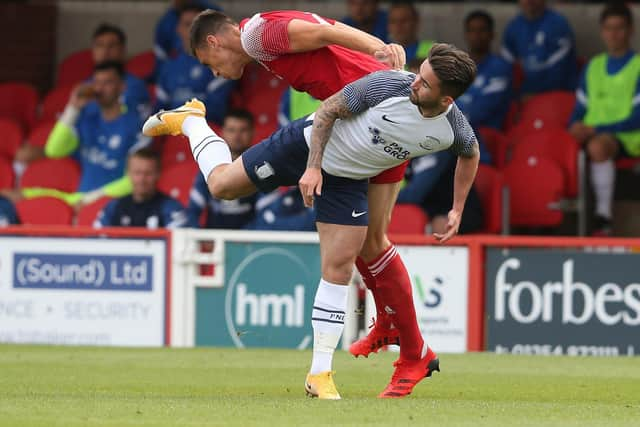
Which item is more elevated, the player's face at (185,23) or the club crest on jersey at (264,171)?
the player's face at (185,23)

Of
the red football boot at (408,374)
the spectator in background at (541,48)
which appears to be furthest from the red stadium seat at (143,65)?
the red football boot at (408,374)

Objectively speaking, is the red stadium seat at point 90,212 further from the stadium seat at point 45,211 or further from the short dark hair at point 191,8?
the short dark hair at point 191,8

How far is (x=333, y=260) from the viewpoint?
22.0 feet

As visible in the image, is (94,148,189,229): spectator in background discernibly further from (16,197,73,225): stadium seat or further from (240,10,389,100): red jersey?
(240,10,389,100): red jersey

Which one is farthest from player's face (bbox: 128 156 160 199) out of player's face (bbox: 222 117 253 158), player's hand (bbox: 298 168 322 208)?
player's hand (bbox: 298 168 322 208)

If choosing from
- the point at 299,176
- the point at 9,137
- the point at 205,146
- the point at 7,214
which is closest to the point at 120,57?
the point at 9,137

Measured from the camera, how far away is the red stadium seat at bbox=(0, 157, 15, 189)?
13789 mm

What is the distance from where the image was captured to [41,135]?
14.0 metres

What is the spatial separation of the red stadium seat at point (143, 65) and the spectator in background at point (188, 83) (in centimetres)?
67

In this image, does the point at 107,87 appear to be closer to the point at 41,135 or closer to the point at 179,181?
the point at 179,181

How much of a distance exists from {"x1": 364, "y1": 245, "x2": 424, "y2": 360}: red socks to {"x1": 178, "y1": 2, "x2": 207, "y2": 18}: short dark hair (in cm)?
662

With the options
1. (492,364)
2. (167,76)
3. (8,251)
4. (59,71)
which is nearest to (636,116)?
(492,364)

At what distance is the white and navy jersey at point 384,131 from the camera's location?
6.44m

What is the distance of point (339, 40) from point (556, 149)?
5.95m
